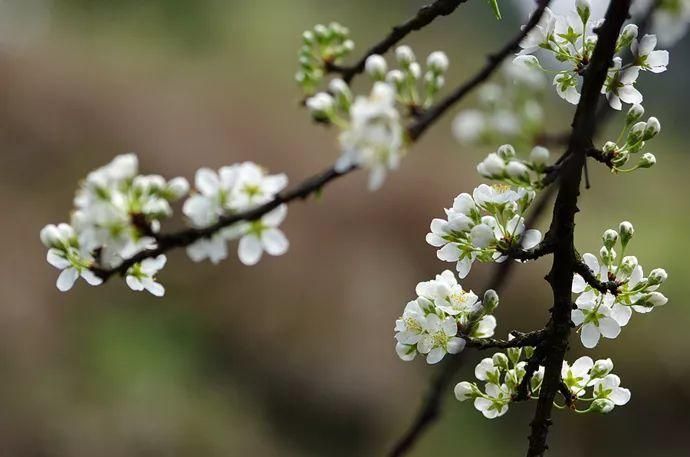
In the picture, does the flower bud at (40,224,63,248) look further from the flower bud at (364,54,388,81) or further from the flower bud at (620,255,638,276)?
the flower bud at (620,255,638,276)

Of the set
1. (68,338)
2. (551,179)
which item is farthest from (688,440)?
(551,179)

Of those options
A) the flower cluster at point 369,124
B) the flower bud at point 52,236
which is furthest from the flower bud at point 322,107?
the flower bud at point 52,236

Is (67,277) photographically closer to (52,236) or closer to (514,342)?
(52,236)

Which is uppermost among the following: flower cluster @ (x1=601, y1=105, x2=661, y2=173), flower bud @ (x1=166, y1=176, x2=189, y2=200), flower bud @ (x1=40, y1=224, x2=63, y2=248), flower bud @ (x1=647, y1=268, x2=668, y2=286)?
flower cluster @ (x1=601, y1=105, x2=661, y2=173)

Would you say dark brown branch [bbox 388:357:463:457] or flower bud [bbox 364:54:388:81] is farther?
flower bud [bbox 364:54:388:81]

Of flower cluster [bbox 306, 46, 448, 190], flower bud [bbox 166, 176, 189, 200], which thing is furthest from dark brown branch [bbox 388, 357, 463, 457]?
flower bud [bbox 166, 176, 189, 200]

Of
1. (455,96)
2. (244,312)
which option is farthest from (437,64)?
(244,312)

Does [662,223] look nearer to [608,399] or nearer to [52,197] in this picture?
[52,197]
